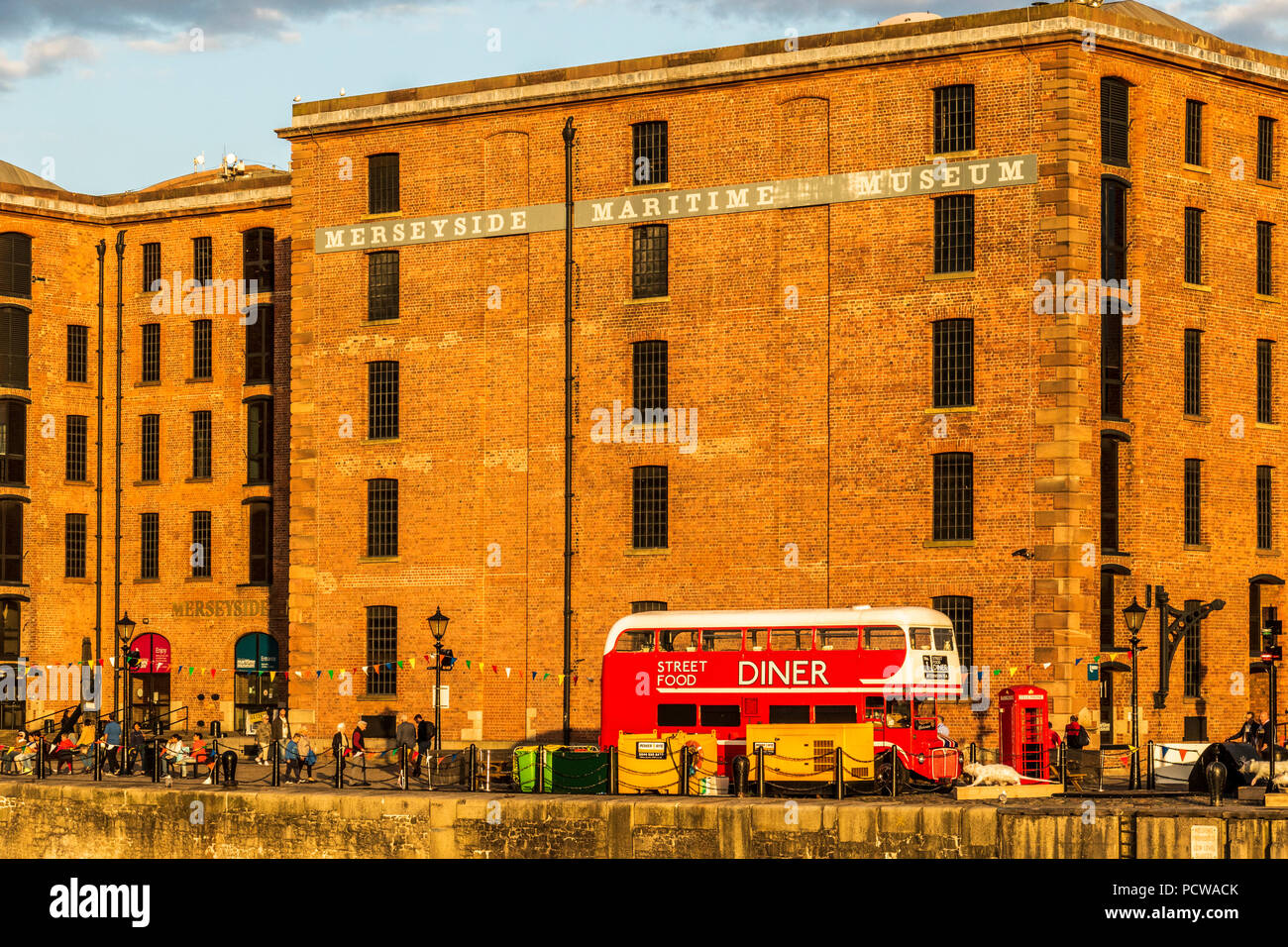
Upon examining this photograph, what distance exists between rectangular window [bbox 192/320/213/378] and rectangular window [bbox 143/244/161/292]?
7.50 feet

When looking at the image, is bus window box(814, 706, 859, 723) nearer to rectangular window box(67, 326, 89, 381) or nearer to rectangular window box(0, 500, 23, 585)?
rectangular window box(0, 500, 23, 585)

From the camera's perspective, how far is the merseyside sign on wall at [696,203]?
5116 cm

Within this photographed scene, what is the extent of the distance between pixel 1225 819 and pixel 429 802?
1533 centimetres

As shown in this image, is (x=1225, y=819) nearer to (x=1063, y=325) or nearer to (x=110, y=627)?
(x=1063, y=325)

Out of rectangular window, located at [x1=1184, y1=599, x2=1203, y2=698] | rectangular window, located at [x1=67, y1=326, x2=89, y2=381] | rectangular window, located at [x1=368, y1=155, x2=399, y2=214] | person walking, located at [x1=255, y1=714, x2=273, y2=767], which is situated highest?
rectangular window, located at [x1=368, y1=155, x2=399, y2=214]

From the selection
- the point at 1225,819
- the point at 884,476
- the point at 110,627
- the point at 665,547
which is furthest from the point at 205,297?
the point at 1225,819

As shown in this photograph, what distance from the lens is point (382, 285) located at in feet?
192

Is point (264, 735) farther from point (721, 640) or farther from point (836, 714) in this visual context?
point (836, 714)

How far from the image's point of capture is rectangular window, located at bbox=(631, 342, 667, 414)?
54.6 metres

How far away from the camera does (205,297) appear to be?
6781 centimetres

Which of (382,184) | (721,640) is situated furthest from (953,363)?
(382,184)

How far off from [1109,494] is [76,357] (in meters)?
35.9

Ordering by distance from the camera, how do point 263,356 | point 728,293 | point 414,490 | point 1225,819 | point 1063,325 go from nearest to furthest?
point 1225,819 < point 1063,325 < point 728,293 < point 414,490 < point 263,356

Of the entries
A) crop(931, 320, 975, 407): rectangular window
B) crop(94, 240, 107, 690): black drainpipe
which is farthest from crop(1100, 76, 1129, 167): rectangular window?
crop(94, 240, 107, 690): black drainpipe
